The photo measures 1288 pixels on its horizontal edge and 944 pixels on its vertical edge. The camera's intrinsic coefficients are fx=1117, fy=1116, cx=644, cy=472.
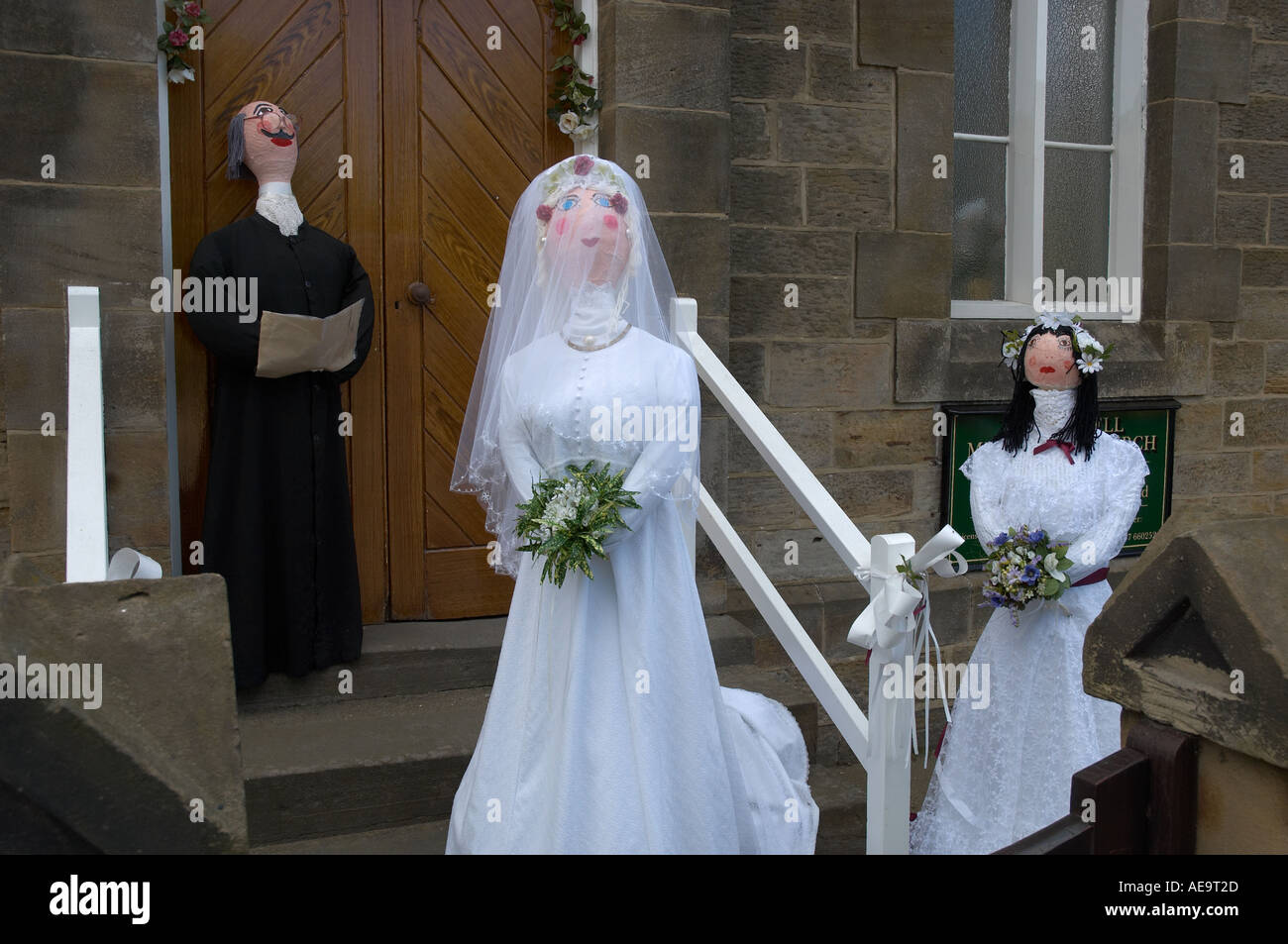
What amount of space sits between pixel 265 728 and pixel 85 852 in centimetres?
270

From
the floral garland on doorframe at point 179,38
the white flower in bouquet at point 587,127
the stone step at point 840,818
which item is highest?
the floral garland on doorframe at point 179,38

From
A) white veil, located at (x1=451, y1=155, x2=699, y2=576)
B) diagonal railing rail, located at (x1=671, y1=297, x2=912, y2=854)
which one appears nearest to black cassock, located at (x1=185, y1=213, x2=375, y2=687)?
white veil, located at (x1=451, y1=155, x2=699, y2=576)

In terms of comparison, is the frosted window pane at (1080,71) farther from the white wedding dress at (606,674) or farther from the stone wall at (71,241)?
the stone wall at (71,241)

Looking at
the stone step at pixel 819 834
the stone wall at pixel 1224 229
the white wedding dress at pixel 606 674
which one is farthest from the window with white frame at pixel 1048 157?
the white wedding dress at pixel 606 674

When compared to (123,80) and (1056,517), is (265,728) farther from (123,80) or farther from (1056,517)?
(1056,517)

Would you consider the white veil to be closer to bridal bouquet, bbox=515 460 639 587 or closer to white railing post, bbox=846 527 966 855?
bridal bouquet, bbox=515 460 639 587

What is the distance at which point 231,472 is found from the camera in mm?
4031

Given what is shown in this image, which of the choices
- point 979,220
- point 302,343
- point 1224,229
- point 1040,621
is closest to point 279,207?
point 302,343

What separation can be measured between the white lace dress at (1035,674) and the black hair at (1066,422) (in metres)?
0.03

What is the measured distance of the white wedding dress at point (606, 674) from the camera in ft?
9.43

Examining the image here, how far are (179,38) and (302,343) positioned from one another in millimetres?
1184

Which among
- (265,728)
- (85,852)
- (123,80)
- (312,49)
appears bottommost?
(265,728)

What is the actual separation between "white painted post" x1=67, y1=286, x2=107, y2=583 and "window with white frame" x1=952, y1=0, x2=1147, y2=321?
4.06 m

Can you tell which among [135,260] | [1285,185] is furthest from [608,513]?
[1285,185]
